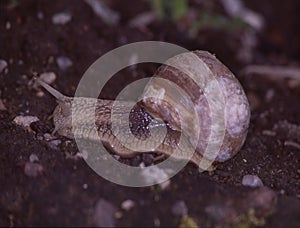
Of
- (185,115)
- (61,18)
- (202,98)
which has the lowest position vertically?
(61,18)

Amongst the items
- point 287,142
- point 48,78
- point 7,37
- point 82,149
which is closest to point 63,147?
point 82,149

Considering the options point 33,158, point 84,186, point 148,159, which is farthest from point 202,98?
point 33,158

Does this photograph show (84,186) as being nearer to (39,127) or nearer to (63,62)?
(39,127)

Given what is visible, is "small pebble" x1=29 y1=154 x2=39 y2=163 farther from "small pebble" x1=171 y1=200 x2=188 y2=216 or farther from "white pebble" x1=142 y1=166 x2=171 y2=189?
"small pebble" x1=171 y1=200 x2=188 y2=216

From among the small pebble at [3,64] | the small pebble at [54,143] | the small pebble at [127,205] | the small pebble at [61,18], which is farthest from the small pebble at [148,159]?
the small pebble at [61,18]

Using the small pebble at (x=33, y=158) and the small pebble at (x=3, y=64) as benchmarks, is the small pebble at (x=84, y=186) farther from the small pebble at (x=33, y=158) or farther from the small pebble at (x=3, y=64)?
the small pebble at (x=3, y=64)

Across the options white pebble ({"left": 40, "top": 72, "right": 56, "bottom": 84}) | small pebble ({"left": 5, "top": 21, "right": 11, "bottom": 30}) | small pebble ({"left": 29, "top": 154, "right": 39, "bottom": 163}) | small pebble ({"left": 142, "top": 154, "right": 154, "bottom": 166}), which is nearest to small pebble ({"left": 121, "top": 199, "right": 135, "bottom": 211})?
small pebble ({"left": 142, "top": 154, "right": 154, "bottom": 166})

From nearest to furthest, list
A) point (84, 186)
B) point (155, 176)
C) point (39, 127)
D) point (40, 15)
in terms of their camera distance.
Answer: point (84, 186)
point (155, 176)
point (39, 127)
point (40, 15)
